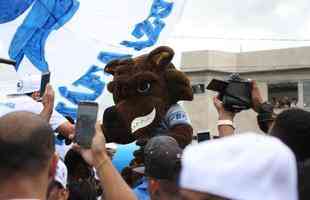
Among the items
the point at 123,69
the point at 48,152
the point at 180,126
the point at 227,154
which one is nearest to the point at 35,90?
the point at 123,69

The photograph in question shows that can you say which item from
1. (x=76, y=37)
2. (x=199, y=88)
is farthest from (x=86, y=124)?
(x=199, y=88)

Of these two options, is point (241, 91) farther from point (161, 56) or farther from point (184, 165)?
point (184, 165)

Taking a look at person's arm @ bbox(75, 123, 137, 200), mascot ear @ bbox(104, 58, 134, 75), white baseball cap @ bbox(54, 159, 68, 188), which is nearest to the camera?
person's arm @ bbox(75, 123, 137, 200)

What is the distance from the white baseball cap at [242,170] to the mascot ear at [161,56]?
178 centimetres

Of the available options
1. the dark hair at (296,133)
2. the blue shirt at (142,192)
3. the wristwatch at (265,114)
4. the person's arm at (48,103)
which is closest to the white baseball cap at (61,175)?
the blue shirt at (142,192)

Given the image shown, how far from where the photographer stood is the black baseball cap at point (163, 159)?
6.72 feet

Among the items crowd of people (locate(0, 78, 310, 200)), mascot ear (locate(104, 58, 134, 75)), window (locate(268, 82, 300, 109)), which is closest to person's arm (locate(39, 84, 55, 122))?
mascot ear (locate(104, 58, 134, 75))

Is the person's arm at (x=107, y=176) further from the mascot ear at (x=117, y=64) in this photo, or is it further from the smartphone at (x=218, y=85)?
the mascot ear at (x=117, y=64)

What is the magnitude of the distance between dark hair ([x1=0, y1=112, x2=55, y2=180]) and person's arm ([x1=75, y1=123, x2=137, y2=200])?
0.26m

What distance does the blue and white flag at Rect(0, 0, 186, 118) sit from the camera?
4.77 m

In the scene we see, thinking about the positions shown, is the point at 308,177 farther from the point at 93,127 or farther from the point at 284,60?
the point at 284,60

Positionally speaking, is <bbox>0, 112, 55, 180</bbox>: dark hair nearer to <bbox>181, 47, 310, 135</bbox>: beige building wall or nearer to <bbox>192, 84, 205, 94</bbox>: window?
<bbox>192, 84, 205, 94</bbox>: window

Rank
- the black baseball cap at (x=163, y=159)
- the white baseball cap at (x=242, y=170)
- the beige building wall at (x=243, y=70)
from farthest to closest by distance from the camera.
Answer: the beige building wall at (x=243, y=70) → the black baseball cap at (x=163, y=159) → the white baseball cap at (x=242, y=170)

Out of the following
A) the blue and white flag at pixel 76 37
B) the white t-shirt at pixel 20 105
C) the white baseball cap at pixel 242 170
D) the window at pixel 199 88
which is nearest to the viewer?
the white baseball cap at pixel 242 170
